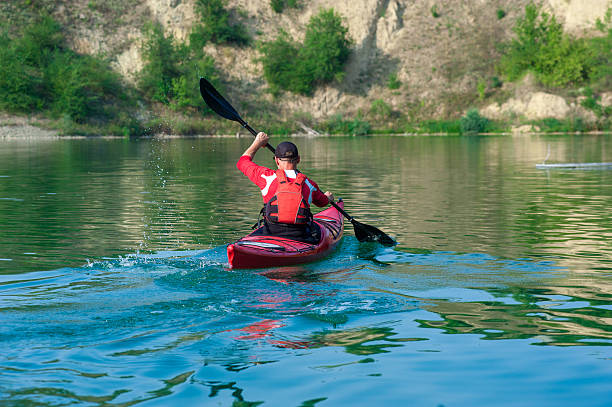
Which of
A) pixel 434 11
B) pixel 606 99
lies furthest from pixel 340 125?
pixel 606 99

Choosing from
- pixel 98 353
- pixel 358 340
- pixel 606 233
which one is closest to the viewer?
pixel 98 353

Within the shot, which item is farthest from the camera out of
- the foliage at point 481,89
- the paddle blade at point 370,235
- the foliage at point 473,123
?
the foliage at point 481,89

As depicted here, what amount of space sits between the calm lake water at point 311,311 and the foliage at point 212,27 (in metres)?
58.4

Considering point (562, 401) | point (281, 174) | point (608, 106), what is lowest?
point (562, 401)

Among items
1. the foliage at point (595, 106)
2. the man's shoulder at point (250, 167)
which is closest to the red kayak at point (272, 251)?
the man's shoulder at point (250, 167)

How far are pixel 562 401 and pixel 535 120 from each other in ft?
203

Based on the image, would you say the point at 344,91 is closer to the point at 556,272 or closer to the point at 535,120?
the point at 535,120

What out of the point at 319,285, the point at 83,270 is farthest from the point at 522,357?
the point at 83,270

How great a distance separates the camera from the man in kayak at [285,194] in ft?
31.0

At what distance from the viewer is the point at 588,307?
7297 mm

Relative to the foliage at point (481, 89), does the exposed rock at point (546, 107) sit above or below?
below

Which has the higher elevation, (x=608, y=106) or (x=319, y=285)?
(x=608, y=106)

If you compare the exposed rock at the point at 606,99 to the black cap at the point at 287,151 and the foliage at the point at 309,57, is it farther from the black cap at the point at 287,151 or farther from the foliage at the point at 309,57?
the black cap at the point at 287,151

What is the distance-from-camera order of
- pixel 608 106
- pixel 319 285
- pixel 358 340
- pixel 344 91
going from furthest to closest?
pixel 344 91 < pixel 608 106 < pixel 319 285 < pixel 358 340
